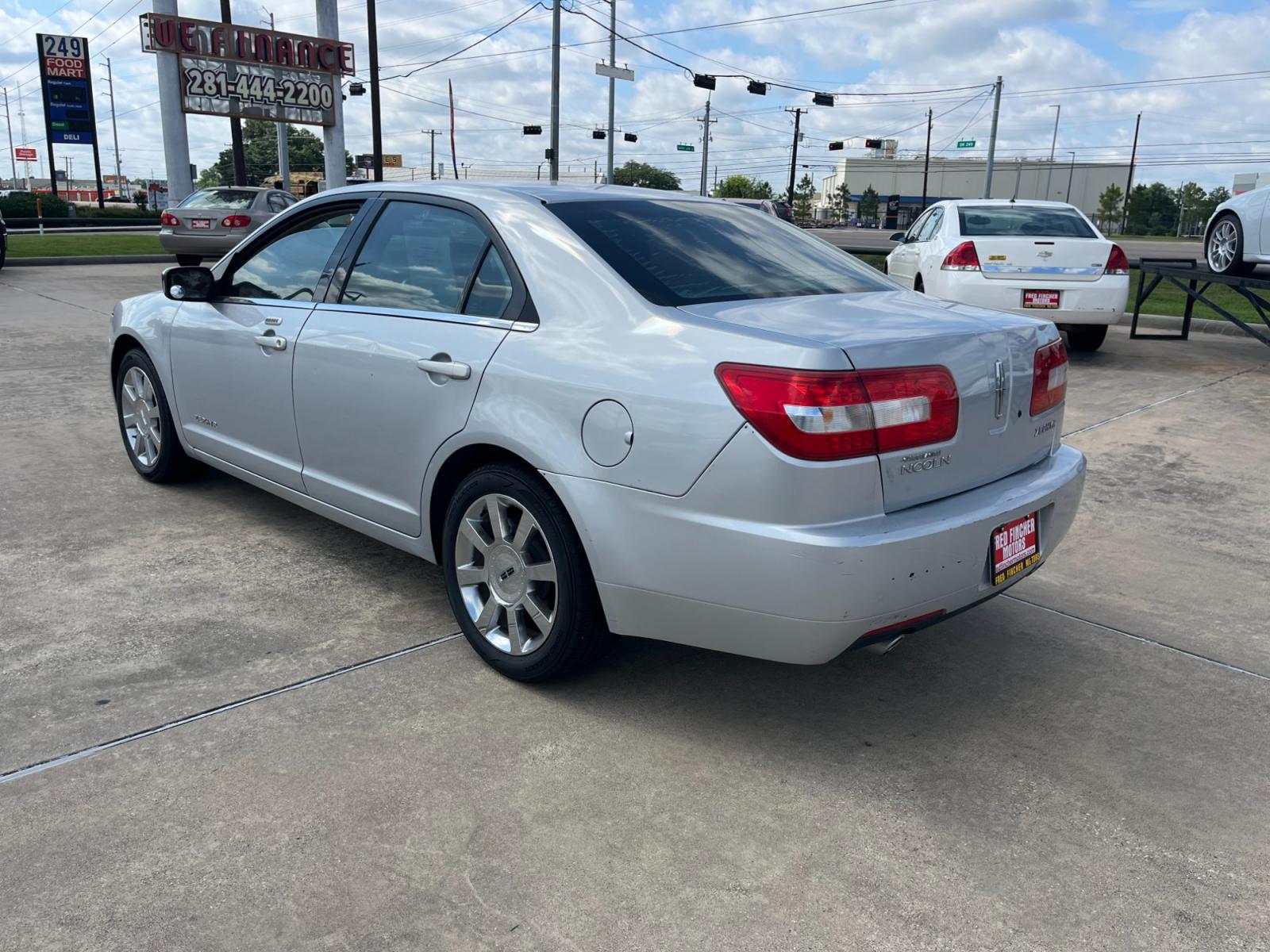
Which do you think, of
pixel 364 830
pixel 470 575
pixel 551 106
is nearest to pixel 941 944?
pixel 364 830

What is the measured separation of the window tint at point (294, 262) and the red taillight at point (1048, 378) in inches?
103

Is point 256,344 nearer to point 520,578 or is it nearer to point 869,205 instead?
point 520,578

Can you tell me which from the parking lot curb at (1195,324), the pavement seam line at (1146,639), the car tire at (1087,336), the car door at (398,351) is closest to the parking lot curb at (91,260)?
the car tire at (1087,336)

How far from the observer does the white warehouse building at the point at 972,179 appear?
126438 millimetres

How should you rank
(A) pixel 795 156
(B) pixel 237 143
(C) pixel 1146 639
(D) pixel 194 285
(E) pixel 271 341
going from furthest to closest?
1. (A) pixel 795 156
2. (B) pixel 237 143
3. (D) pixel 194 285
4. (E) pixel 271 341
5. (C) pixel 1146 639

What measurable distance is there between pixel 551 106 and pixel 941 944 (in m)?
31.3

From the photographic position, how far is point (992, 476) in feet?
10.2

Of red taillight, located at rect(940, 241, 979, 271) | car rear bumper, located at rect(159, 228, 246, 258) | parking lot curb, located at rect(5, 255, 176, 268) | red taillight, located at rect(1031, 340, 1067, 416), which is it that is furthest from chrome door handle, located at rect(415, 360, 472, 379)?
parking lot curb, located at rect(5, 255, 176, 268)

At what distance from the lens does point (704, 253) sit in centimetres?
347

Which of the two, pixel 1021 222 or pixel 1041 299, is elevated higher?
pixel 1021 222

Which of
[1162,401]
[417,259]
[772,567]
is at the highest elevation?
[417,259]

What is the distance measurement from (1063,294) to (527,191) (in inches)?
293

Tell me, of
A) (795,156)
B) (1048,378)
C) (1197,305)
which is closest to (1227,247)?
(1197,305)

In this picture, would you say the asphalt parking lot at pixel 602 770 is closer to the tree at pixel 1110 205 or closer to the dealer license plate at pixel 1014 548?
the dealer license plate at pixel 1014 548
